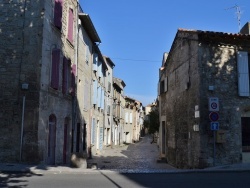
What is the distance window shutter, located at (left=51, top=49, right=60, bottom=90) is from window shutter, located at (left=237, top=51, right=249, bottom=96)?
787 cm

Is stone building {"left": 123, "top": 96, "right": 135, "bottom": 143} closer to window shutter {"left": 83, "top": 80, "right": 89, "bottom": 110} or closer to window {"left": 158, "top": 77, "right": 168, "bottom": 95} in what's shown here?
window {"left": 158, "top": 77, "right": 168, "bottom": 95}

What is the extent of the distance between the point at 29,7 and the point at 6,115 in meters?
4.30

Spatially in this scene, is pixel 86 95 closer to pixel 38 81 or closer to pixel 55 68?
pixel 55 68

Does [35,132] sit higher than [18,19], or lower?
lower

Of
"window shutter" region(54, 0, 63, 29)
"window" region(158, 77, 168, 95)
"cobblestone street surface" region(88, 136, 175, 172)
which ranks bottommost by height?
"cobblestone street surface" region(88, 136, 175, 172)

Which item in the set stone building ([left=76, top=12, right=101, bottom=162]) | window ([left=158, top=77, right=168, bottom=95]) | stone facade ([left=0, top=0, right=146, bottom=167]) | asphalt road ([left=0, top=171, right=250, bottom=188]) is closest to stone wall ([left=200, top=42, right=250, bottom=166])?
asphalt road ([left=0, top=171, right=250, bottom=188])

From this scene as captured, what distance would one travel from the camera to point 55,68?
1366cm

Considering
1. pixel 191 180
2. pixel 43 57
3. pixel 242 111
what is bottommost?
pixel 191 180

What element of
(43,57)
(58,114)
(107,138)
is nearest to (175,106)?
(58,114)

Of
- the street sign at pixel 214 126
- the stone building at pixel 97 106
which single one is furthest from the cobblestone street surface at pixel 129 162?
the street sign at pixel 214 126

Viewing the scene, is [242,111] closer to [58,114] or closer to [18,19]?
[58,114]

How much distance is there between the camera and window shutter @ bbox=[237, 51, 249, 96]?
14.0 meters

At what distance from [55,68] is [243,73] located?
8.17 metres

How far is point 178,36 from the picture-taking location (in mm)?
17344
